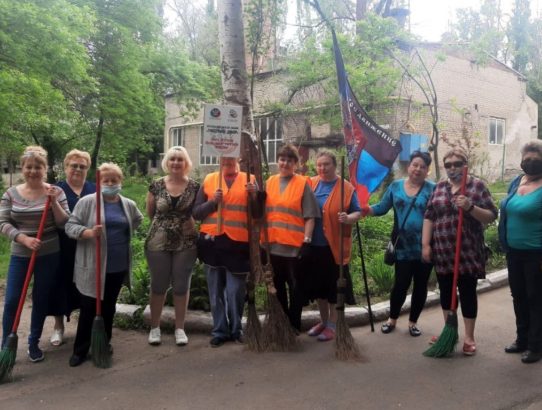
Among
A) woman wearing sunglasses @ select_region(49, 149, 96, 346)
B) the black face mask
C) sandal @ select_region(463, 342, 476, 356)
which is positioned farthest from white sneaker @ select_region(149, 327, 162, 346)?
the black face mask

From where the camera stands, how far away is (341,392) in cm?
363

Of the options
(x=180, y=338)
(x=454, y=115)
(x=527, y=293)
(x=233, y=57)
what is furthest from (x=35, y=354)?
(x=454, y=115)

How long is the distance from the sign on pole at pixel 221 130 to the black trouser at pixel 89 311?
138 centimetres

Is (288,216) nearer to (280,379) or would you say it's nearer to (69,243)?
(280,379)

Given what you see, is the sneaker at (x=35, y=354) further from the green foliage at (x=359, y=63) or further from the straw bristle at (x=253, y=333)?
the green foliage at (x=359, y=63)

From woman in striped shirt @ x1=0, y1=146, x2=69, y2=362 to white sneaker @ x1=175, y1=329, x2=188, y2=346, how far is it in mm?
1175

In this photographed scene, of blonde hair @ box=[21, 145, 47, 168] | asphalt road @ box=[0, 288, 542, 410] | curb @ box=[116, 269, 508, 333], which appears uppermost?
blonde hair @ box=[21, 145, 47, 168]

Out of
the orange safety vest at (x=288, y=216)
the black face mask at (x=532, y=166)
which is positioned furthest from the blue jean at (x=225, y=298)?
the black face mask at (x=532, y=166)

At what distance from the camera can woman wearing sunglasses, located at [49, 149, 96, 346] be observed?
448 centimetres

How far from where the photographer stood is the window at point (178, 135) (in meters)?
27.8

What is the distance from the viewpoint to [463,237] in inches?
171

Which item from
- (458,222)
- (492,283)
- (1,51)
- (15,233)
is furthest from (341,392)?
(1,51)

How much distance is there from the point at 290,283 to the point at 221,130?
1566 mm

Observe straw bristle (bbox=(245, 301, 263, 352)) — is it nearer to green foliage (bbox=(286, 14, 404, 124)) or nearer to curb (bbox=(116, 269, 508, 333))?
curb (bbox=(116, 269, 508, 333))
